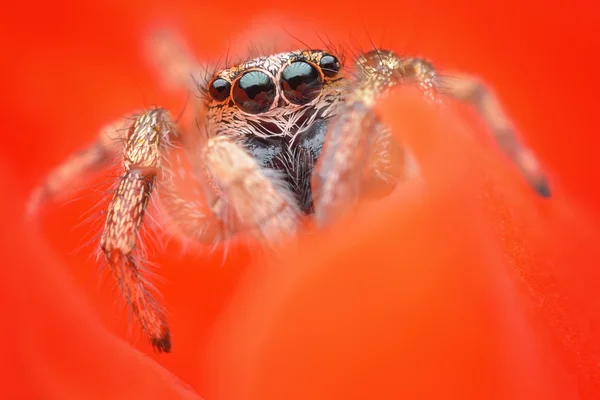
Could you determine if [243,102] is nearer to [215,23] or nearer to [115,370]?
[215,23]

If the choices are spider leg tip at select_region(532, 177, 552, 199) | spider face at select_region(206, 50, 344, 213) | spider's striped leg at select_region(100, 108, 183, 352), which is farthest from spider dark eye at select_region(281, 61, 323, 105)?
spider leg tip at select_region(532, 177, 552, 199)

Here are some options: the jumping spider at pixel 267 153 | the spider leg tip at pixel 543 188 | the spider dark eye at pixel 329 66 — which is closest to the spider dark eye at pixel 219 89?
the jumping spider at pixel 267 153

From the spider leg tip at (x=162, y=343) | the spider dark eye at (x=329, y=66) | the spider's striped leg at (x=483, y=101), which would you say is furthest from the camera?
the spider dark eye at (x=329, y=66)

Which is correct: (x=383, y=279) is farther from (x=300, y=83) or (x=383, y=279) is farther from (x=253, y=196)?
(x=300, y=83)

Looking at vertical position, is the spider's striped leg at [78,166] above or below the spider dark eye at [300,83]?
below

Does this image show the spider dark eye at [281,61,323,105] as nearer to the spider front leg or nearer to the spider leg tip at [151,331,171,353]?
the spider front leg

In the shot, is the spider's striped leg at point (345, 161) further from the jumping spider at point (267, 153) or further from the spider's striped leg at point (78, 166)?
the spider's striped leg at point (78, 166)
